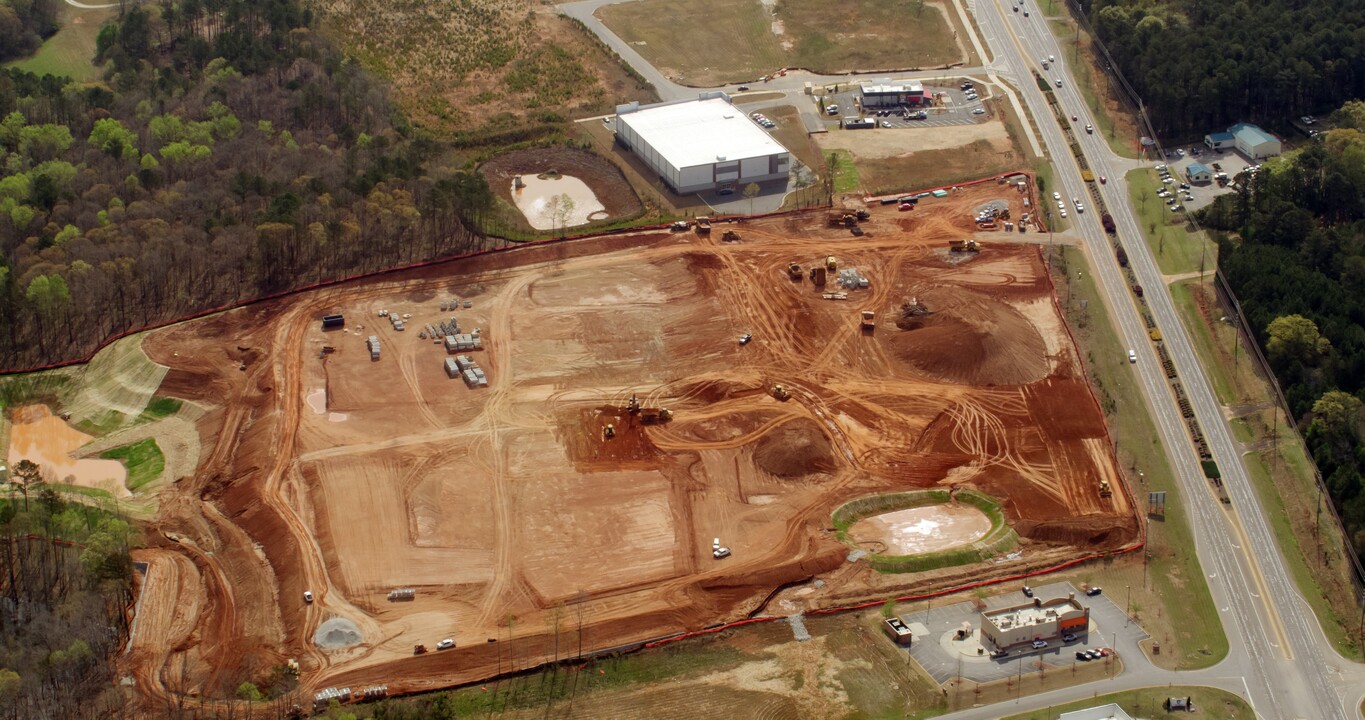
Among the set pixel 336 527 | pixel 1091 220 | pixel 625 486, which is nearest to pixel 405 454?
pixel 336 527

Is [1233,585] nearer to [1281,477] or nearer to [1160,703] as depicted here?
[1281,477]

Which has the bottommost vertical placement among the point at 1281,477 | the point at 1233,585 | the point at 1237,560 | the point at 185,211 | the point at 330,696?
the point at 1233,585

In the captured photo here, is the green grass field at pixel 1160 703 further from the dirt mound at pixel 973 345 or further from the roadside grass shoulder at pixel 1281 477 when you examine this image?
the dirt mound at pixel 973 345

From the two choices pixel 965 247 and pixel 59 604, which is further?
pixel 965 247

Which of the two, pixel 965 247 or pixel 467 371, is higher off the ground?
pixel 467 371

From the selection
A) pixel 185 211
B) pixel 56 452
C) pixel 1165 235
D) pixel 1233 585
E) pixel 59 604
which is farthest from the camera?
pixel 1165 235

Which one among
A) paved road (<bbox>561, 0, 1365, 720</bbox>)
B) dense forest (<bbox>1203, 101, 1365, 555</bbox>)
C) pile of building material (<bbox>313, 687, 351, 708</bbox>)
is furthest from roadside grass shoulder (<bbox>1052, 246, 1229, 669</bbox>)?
pile of building material (<bbox>313, 687, 351, 708</bbox>)

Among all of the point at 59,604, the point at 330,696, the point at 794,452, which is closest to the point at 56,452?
the point at 59,604
